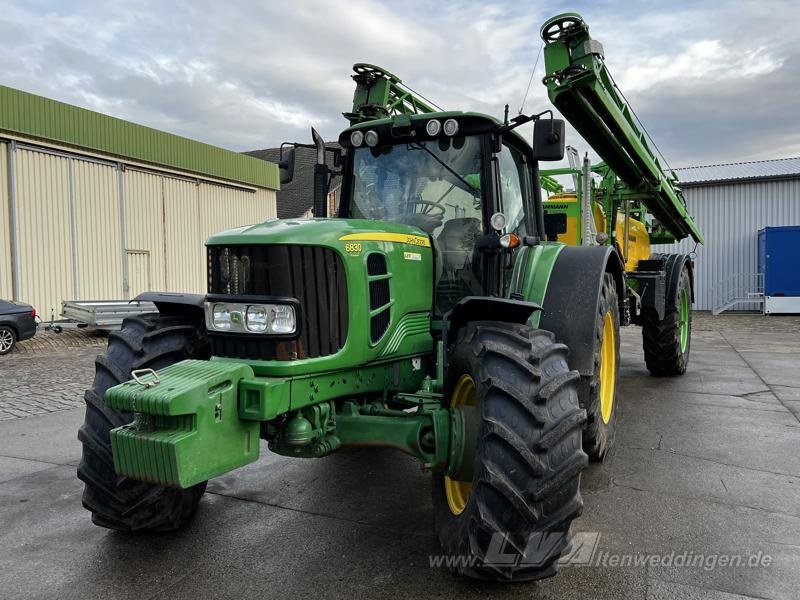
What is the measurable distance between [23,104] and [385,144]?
13.9m

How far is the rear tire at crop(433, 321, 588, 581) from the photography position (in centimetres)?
272

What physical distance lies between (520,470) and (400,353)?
3.69 feet

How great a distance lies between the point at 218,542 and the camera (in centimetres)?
350

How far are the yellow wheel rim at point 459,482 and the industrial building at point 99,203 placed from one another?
14.5 m

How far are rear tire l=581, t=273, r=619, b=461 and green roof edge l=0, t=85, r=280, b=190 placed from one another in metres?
14.4

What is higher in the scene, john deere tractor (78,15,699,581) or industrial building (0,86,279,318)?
industrial building (0,86,279,318)

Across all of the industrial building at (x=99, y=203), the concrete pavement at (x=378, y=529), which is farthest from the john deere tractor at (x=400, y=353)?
the industrial building at (x=99, y=203)

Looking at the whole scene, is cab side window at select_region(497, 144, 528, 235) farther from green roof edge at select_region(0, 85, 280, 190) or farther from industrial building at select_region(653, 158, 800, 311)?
industrial building at select_region(653, 158, 800, 311)

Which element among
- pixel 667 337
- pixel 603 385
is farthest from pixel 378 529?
pixel 667 337

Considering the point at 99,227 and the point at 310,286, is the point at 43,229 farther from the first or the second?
the point at 310,286

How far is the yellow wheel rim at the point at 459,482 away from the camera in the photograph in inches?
131

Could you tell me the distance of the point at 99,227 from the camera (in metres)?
16.8

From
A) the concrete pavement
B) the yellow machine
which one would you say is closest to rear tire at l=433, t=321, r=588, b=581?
the concrete pavement

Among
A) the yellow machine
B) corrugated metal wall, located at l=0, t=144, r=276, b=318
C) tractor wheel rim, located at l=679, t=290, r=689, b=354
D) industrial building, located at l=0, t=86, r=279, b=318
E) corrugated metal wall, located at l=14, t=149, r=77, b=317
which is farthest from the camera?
corrugated metal wall, located at l=0, t=144, r=276, b=318
